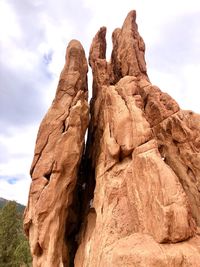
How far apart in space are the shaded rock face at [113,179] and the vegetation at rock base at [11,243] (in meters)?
27.0

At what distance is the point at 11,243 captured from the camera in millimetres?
49469

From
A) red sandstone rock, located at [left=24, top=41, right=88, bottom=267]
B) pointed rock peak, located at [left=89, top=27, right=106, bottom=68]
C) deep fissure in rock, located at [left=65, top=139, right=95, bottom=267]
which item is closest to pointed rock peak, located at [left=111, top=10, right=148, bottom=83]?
pointed rock peak, located at [left=89, top=27, right=106, bottom=68]

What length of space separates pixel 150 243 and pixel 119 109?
988cm

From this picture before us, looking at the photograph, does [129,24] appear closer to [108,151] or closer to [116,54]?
[116,54]

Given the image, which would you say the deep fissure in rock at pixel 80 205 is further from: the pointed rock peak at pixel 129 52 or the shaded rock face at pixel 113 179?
the pointed rock peak at pixel 129 52

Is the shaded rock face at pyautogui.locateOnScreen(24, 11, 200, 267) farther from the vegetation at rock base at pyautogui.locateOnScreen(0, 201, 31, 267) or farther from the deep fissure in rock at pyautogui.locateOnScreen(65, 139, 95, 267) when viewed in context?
the vegetation at rock base at pyautogui.locateOnScreen(0, 201, 31, 267)

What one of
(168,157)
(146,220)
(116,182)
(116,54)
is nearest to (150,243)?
(146,220)

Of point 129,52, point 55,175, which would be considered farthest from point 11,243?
point 129,52

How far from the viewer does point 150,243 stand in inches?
633

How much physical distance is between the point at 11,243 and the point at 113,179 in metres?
35.2

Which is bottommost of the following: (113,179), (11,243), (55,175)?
(11,243)

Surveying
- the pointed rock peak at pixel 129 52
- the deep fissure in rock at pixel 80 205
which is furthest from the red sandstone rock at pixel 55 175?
the pointed rock peak at pixel 129 52

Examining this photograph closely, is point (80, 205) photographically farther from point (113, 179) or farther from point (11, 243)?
point (11, 243)

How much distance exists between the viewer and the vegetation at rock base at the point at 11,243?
47781 millimetres
